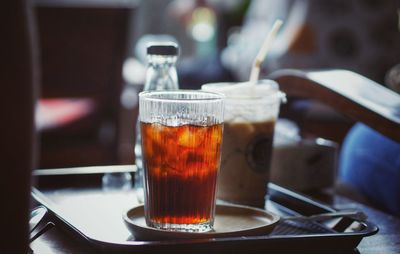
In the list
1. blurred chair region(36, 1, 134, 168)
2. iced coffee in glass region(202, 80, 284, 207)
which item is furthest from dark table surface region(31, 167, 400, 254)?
blurred chair region(36, 1, 134, 168)

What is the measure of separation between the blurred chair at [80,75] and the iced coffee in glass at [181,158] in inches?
75.4

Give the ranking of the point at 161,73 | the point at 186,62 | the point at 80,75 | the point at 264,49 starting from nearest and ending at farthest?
the point at 264,49
the point at 161,73
the point at 80,75
the point at 186,62

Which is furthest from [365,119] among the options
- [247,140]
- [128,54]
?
[128,54]

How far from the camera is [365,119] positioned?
1.20 m

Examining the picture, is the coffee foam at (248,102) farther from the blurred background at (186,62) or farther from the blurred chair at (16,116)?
the blurred chair at (16,116)

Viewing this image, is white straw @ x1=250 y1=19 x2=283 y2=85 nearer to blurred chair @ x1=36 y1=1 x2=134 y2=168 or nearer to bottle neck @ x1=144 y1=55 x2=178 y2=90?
bottle neck @ x1=144 y1=55 x2=178 y2=90

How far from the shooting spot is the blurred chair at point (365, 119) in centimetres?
119

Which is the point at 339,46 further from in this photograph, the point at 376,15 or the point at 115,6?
the point at 115,6

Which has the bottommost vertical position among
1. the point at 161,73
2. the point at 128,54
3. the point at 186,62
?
the point at 186,62

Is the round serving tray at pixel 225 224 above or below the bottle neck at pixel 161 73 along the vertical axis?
below

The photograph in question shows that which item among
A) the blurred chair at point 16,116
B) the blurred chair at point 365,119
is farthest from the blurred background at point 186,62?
the blurred chair at point 16,116

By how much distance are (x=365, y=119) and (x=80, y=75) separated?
1.80 metres

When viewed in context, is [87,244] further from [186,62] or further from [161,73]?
[186,62]

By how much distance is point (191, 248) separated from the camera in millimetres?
817
